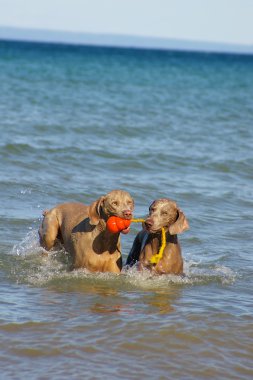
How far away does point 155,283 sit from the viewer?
1038cm

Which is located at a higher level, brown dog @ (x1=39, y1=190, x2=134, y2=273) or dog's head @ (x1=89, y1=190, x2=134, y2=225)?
dog's head @ (x1=89, y1=190, x2=134, y2=225)

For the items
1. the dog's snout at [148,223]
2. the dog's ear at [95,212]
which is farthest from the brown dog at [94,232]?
the dog's snout at [148,223]

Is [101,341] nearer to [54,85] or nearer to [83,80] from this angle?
[54,85]

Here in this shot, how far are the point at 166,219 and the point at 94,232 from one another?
2.81 ft

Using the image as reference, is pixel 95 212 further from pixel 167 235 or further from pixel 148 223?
pixel 167 235

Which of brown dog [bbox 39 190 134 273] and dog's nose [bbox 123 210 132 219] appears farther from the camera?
brown dog [bbox 39 190 134 273]

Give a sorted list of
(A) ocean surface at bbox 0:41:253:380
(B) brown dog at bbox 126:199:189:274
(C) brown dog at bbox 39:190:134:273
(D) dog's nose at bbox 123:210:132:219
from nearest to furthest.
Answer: (A) ocean surface at bbox 0:41:253:380 < (D) dog's nose at bbox 123:210:132:219 < (C) brown dog at bbox 39:190:134:273 < (B) brown dog at bbox 126:199:189:274

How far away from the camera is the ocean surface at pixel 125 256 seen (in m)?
7.91

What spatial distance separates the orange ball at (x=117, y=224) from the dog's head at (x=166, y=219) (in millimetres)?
370

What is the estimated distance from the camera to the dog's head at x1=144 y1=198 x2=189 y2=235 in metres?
10.3

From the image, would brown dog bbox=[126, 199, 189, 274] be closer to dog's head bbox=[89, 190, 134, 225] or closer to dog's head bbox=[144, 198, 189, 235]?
dog's head bbox=[144, 198, 189, 235]

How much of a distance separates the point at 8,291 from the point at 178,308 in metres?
1.86

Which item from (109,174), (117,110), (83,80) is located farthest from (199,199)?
(83,80)

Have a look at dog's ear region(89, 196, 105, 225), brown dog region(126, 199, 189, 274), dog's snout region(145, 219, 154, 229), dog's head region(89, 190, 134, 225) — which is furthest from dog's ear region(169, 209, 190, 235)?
dog's ear region(89, 196, 105, 225)
